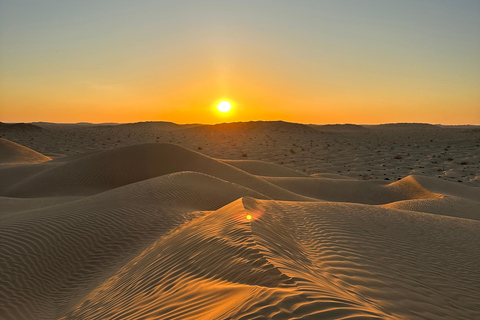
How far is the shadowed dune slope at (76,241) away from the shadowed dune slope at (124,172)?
532 centimetres

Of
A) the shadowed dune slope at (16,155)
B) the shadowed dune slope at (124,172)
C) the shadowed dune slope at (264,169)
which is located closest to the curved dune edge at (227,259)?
the shadowed dune slope at (124,172)

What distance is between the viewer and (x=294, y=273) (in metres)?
Result: 3.57

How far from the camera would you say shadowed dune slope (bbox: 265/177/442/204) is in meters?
15.5

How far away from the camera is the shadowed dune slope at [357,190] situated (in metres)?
15.5

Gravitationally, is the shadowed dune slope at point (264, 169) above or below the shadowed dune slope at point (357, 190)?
above

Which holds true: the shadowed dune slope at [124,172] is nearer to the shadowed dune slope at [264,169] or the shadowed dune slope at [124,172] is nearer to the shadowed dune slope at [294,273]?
the shadowed dune slope at [264,169]

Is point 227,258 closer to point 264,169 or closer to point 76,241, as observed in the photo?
point 76,241

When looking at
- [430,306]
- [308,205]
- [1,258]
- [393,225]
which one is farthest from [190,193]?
[430,306]

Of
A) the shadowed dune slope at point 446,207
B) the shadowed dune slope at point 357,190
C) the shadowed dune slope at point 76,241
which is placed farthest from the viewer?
the shadowed dune slope at point 357,190

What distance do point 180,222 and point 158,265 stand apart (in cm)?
322

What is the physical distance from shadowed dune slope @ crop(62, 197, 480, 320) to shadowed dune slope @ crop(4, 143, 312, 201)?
7886 millimetres

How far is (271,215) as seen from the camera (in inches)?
277

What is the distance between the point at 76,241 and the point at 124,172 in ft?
31.5

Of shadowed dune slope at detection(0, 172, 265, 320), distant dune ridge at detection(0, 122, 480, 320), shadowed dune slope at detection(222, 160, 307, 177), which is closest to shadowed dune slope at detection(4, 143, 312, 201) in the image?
distant dune ridge at detection(0, 122, 480, 320)
